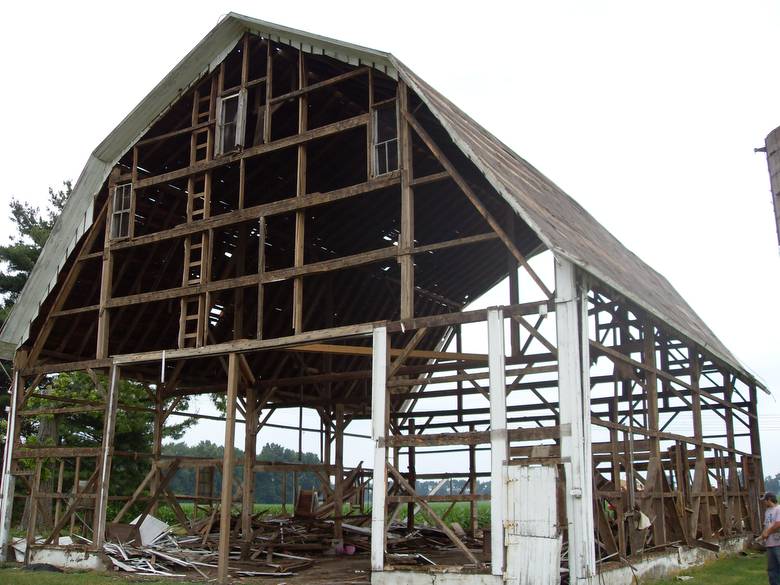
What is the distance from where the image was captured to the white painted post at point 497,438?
1151cm

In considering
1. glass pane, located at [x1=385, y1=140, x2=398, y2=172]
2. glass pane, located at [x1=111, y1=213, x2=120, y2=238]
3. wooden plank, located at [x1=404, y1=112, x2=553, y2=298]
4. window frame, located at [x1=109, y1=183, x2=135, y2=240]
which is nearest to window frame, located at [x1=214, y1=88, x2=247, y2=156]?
window frame, located at [x1=109, y1=183, x2=135, y2=240]

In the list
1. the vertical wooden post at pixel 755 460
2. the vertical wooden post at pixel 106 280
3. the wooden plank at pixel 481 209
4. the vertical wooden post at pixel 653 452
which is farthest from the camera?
the vertical wooden post at pixel 755 460

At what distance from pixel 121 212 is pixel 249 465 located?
6.64 meters

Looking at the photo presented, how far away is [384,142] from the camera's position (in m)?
14.4

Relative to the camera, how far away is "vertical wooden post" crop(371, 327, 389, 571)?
41.0 feet

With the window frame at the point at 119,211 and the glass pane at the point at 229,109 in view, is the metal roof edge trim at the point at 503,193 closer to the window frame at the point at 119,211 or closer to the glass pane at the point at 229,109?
the glass pane at the point at 229,109

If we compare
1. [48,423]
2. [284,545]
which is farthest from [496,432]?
[48,423]

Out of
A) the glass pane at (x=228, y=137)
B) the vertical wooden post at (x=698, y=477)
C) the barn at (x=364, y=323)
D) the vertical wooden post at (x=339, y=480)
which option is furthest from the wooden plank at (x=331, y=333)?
the vertical wooden post at (x=698, y=477)

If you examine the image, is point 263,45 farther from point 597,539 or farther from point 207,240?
point 597,539

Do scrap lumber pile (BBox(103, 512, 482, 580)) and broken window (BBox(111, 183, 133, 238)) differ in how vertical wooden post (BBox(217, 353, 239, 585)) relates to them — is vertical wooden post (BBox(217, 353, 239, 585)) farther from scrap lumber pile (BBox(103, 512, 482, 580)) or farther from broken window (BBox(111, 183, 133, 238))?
broken window (BBox(111, 183, 133, 238))

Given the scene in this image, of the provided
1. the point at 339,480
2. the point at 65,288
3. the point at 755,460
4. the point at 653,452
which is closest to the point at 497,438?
the point at 653,452

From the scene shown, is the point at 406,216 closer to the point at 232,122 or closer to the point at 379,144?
the point at 379,144

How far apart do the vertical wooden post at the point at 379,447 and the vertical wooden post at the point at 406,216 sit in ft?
2.10

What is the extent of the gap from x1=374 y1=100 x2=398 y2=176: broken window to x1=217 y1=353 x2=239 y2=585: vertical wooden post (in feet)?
14.5
